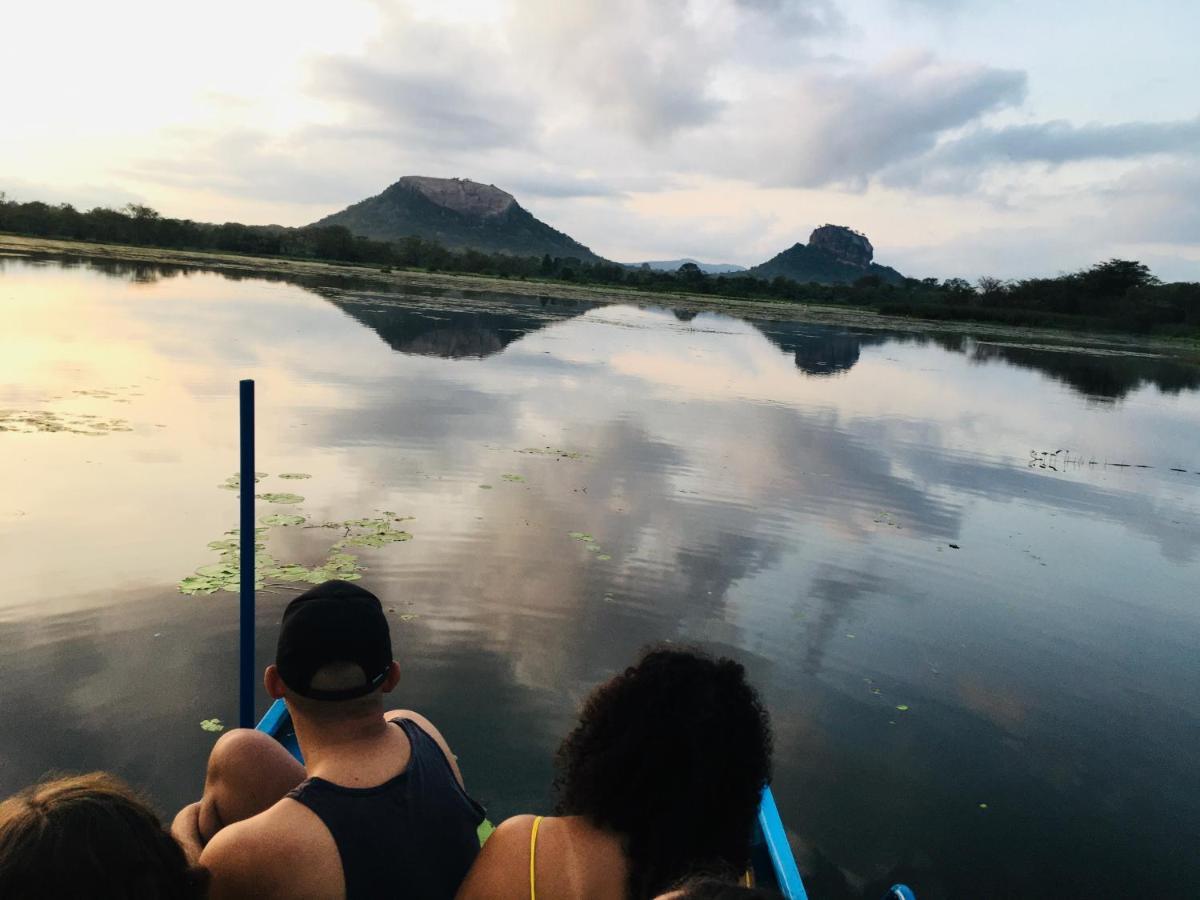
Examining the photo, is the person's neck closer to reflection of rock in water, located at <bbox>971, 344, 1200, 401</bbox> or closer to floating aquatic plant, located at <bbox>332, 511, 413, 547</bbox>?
floating aquatic plant, located at <bbox>332, 511, 413, 547</bbox>

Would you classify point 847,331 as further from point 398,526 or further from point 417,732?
point 417,732

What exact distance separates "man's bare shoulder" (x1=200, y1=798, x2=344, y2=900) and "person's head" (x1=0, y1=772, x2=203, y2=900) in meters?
0.19

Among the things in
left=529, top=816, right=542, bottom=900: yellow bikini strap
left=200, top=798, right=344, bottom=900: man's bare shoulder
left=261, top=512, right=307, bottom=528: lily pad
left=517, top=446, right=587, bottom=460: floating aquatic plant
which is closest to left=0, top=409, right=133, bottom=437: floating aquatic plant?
left=261, top=512, right=307, bottom=528: lily pad

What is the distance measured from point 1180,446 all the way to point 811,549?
1369 centimetres

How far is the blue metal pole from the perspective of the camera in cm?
366

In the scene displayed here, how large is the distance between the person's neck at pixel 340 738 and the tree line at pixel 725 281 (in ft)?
282

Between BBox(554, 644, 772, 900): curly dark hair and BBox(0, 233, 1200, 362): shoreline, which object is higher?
BBox(0, 233, 1200, 362): shoreline

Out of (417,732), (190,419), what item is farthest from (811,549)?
(190,419)

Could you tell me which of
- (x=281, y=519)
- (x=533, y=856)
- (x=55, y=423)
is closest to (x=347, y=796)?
(x=533, y=856)

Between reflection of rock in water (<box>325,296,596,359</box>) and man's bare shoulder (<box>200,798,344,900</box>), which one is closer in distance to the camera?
man's bare shoulder (<box>200,798,344,900</box>)

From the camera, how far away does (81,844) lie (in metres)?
1.41

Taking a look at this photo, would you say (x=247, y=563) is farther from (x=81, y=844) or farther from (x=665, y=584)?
(x=665, y=584)

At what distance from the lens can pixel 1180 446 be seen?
17.0 meters

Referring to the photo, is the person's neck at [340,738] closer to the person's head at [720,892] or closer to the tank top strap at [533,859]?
the tank top strap at [533,859]
